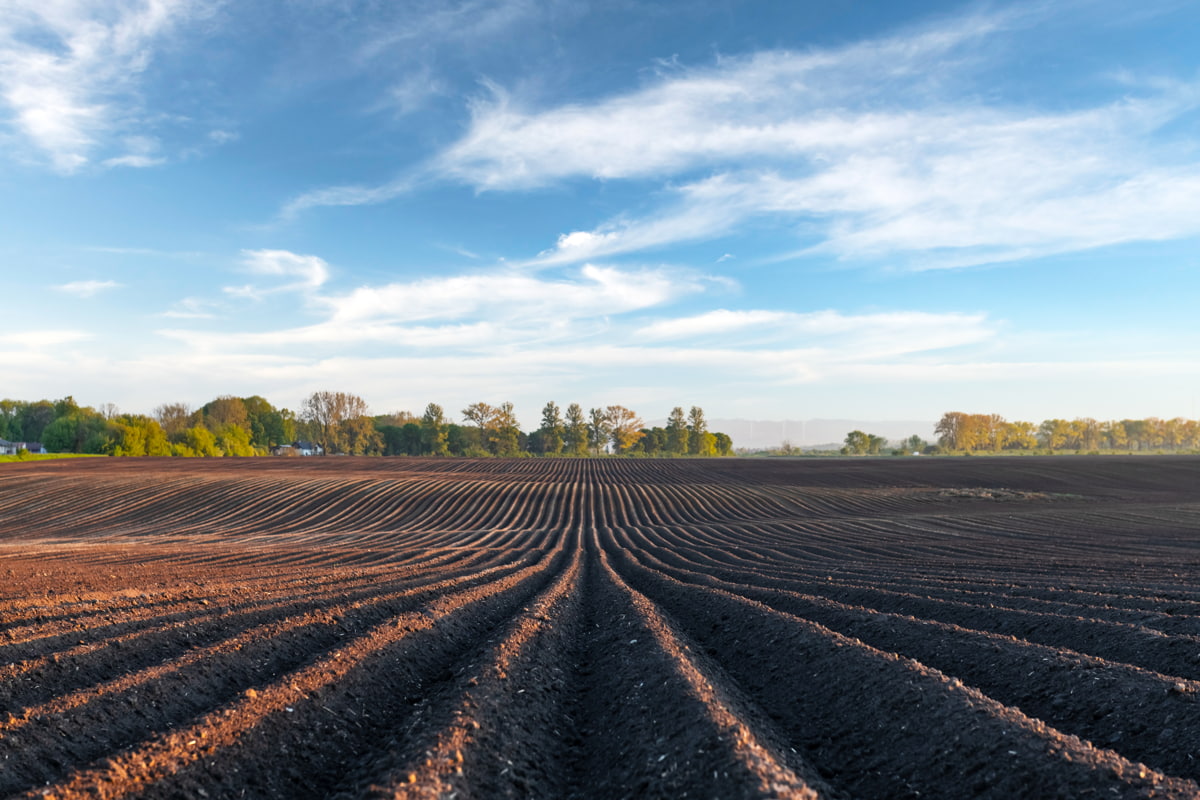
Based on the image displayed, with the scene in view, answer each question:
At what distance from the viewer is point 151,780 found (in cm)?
448

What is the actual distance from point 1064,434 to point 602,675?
14560 centimetres

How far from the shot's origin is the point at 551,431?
102812 millimetres

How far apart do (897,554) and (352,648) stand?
15.4 m

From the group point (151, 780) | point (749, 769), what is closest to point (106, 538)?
point (151, 780)

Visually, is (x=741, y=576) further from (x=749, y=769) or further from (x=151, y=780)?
(x=151, y=780)

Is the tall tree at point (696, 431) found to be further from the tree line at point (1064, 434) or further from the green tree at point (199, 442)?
the green tree at point (199, 442)

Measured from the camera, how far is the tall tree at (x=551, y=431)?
337 ft

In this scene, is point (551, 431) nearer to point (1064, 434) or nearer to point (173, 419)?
point (173, 419)

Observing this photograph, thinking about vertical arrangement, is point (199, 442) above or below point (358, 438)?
below

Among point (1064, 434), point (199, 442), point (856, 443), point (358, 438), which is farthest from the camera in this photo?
point (1064, 434)

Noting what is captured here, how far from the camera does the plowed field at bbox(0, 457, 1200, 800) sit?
15.4 feet

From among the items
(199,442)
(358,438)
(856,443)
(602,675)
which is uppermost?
(358,438)

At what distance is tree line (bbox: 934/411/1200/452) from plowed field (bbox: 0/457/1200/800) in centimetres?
10415

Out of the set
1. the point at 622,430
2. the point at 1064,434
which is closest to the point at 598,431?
the point at 622,430
